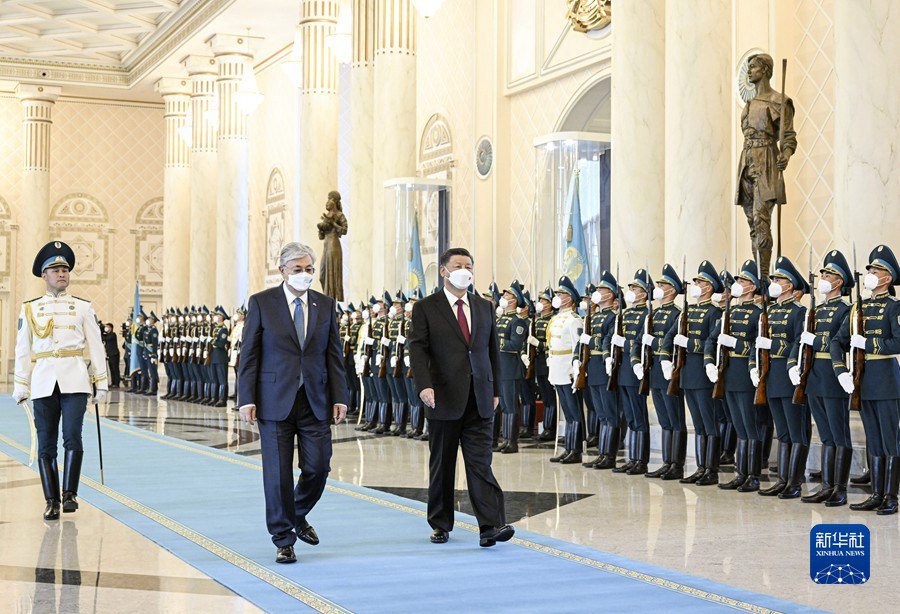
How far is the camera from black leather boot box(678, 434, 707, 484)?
8742mm

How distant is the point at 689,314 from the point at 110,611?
5546 millimetres

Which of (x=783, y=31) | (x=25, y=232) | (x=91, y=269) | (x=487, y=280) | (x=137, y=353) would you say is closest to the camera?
(x=783, y=31)

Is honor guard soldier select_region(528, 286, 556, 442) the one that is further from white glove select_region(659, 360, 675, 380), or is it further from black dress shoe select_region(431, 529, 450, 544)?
black dress shoe select_region(431, 529, 450, 544)

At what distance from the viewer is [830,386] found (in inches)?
301

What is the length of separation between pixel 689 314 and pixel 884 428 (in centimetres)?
197

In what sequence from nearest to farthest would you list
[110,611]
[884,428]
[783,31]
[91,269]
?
1. [110,611]
2. [884,428]
3. [783,31]
4. [91,269]

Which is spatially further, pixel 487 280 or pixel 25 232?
pixel 25 232

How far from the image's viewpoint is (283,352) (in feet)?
19.2

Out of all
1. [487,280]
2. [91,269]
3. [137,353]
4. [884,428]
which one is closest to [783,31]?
[884,428]

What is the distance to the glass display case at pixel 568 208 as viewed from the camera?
13.4m

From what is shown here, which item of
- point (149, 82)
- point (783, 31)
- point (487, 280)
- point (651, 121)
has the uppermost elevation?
point (149, 82)

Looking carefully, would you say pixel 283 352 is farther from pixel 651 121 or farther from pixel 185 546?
pixel 651 121

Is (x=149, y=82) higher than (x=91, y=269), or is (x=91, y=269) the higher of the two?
(x=149, y=82)

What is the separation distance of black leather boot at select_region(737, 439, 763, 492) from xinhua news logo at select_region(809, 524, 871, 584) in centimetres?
256
